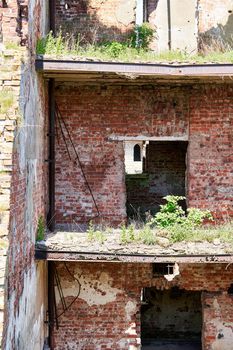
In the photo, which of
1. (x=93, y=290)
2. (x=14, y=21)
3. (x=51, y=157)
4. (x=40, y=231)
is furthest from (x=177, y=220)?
(x=14, y=21)

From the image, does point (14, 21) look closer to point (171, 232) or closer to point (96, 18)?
point (96, 18)

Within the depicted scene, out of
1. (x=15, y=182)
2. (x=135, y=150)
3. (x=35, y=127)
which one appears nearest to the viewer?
(x=15, y=182)

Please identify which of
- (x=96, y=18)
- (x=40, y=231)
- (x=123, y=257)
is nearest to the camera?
(x=123, y=257)

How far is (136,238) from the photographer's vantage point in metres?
8.40

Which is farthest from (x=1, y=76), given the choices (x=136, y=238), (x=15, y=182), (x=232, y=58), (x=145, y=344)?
(x=145, y=344)

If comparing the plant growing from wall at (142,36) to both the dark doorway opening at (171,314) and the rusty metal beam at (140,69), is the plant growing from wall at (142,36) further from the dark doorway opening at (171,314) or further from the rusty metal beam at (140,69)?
the dark doorway opening at (171,314)

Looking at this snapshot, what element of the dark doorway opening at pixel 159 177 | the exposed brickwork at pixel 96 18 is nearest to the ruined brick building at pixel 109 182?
the exposed brickwork at pixel 96 18

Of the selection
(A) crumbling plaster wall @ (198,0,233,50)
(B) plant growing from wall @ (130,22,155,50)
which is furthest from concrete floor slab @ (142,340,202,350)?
(A) crumbling plaster wall @ (198,0,233,50)

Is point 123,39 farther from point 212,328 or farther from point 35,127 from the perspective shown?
point 212,328

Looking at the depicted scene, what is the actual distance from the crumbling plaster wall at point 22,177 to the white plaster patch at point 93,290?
547 mm

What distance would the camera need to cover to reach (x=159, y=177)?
13.9 m

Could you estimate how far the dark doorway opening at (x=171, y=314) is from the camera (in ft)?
40.1

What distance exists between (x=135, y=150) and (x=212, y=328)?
15946 mm

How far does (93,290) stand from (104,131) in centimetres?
305
